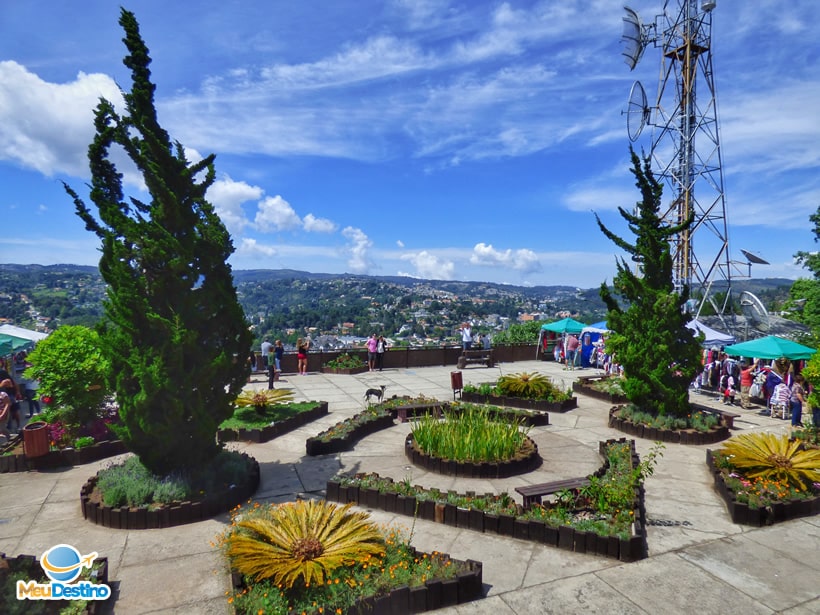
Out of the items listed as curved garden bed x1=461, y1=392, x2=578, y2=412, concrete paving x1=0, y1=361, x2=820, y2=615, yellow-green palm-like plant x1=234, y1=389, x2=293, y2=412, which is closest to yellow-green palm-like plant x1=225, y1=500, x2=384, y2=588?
concrete paving x1=0, y1=361, x2=820, y2=615

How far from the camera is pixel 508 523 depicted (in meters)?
6.21

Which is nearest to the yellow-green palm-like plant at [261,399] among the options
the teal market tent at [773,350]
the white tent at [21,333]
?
the white tent at [21,333]

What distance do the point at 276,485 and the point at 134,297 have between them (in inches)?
145

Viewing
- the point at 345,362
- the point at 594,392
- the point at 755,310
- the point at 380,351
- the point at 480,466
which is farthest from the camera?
the point at 755,310

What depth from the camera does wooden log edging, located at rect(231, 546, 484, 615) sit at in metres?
4.55

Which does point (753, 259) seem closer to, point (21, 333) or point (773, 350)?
point (773, 350)

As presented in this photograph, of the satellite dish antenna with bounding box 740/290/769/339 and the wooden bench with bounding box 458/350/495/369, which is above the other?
the satellite dish antenna with bounding box 740/290/769/339

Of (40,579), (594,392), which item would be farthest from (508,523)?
(594,392)

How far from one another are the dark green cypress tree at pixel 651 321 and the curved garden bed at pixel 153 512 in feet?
30.5

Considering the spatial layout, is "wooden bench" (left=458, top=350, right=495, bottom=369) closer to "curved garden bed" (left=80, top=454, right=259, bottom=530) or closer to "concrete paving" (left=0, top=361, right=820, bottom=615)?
"concrete paving" (left=0, top=361, right=820, bottom=615)

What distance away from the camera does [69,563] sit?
15.9ft

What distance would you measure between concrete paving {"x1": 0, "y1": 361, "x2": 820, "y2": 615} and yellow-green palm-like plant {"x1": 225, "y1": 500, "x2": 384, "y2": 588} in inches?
19.7

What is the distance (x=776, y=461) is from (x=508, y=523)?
Result: 4594 mm

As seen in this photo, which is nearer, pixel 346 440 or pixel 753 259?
pixel 346 440
